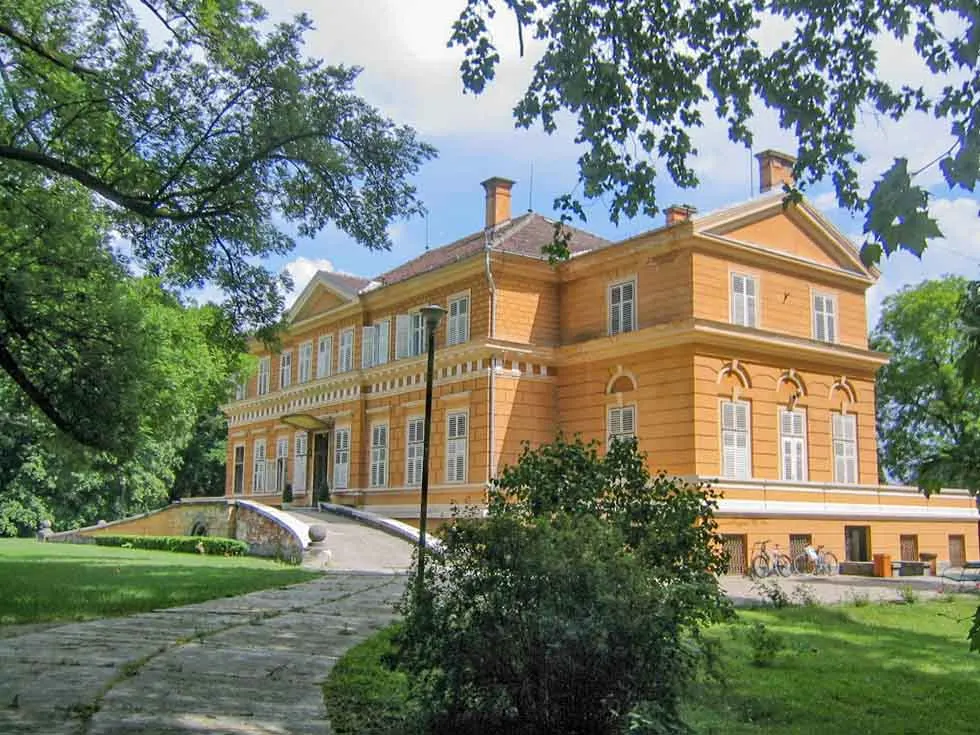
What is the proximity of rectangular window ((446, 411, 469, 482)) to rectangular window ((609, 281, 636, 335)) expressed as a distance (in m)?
5.23

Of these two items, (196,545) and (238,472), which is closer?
(196,545)

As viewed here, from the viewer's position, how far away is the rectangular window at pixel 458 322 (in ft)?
94.1

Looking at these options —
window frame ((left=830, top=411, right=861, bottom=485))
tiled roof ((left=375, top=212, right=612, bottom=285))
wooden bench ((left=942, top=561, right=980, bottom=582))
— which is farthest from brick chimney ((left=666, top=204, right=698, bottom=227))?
wooden bench ((left=942, top=561, right=980, bottom=582))

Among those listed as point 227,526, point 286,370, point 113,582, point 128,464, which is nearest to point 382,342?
point 227,526

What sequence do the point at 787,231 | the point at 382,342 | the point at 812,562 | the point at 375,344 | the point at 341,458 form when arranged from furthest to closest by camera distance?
the point at 341,458, the point at 375,344, the point at 382,342, the point at 787,231, the point at 812,562

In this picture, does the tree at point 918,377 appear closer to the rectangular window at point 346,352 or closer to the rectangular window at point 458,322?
the rectangular window at point 458,322

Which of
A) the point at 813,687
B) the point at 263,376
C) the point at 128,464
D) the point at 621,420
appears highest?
the point at 263,376

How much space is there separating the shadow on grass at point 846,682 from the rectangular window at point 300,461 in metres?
25.8

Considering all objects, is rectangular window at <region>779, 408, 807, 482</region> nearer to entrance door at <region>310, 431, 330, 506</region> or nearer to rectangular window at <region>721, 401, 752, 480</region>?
rectangular window at <region>721, 401, 752, 480</region>

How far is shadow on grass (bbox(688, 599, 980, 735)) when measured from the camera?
6930mm

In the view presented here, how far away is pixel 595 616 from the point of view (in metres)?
5.65

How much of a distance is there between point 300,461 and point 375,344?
6.87 meters

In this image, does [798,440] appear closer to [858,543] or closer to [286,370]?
[858,543]

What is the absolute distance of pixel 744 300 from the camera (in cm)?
2564
